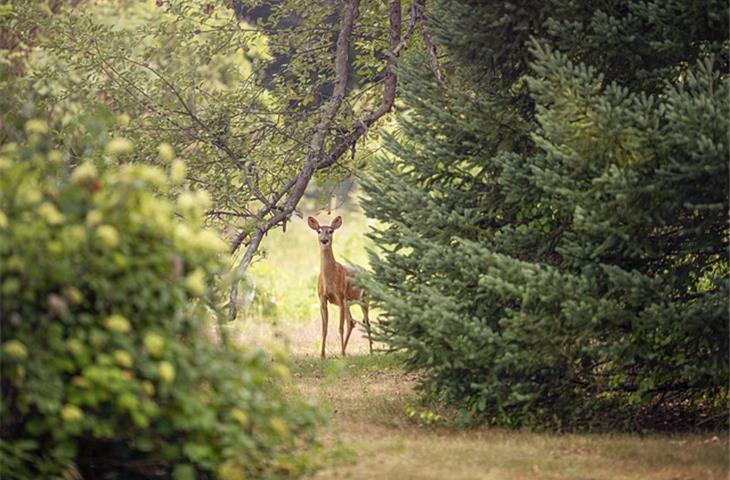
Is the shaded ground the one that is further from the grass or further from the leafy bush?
the leafy bush

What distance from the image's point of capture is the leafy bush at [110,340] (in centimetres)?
577

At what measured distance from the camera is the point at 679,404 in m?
10.2

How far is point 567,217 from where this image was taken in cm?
955

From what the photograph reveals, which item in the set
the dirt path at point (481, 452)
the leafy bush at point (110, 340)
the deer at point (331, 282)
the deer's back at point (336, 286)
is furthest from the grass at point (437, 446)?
the deer's back at point (336, 286)

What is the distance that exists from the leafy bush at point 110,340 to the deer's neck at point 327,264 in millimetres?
7926

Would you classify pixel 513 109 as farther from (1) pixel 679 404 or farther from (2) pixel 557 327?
(1) pixel 679 404

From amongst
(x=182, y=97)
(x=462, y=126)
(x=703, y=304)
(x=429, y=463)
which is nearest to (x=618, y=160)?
(x=703, y=304)

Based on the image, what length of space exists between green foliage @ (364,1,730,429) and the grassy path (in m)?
0.42

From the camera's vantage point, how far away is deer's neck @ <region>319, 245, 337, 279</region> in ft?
47.6

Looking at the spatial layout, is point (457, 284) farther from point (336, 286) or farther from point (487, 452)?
Answer: point (336, 286)

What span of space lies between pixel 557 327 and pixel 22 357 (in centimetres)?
441

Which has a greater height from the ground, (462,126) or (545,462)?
(462,126)

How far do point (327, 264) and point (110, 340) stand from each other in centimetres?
866

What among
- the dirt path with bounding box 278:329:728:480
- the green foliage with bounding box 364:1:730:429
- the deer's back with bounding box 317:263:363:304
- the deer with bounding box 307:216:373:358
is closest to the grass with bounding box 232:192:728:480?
the dirt path with bounding box 278:329:728:480
